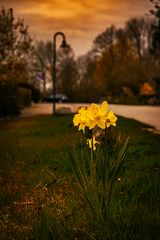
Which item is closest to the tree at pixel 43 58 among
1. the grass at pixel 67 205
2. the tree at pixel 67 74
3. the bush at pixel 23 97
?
the tree at pixel 67 74

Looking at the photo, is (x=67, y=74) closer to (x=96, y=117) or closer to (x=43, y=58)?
(x=43, y=58)

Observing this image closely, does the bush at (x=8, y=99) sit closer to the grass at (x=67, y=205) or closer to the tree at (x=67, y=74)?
the grass at (x=67, y=205)

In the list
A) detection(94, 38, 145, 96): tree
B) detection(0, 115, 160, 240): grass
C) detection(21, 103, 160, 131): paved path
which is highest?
detection(94, 38, 145, 96): tree

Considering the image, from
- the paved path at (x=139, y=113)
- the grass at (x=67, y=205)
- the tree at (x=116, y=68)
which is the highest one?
the tree at (x=116, y=68)

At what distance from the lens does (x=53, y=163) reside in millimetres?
9172

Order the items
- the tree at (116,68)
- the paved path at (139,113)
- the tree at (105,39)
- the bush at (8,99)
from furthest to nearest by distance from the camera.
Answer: the tree at (105,39)
the tree at (116,68)
the bush at (8,99)
the paved path at (139,113)

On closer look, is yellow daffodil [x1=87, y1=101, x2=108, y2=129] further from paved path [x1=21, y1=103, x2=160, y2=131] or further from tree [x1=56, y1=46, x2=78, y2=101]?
tree [x1=56, y1=46, x2=78, y2=101]

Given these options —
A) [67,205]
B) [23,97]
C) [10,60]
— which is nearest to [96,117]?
[67,205]

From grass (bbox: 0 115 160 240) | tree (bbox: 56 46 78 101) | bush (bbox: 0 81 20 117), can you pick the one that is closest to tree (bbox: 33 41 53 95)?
tree (bbox: 56 46 78 101)

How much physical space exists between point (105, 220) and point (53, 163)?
4.63m

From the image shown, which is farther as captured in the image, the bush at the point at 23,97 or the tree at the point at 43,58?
the tree at the point at 43,58

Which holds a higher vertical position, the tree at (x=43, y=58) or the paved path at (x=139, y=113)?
the tree at (x=43, y=58)

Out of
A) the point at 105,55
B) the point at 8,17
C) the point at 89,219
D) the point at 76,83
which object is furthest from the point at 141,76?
the point at 89,219

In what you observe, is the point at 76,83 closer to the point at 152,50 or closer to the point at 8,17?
the point at 8,17
